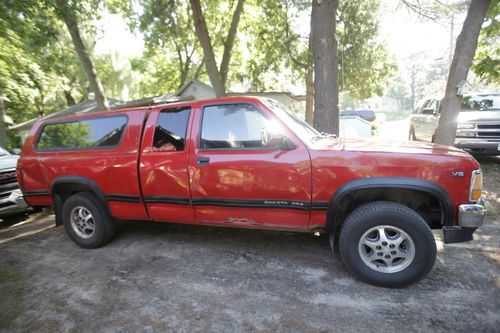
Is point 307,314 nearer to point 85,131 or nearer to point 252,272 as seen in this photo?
point 252,272

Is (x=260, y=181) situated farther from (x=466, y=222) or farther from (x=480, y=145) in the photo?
(x=480, y=145)

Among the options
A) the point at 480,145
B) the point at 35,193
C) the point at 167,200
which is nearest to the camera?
the point at 167,200

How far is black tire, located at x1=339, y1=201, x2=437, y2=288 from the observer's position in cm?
285

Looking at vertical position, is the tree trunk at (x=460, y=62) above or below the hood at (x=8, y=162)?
above

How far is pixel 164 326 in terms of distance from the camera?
2586 millimetres

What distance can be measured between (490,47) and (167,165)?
35.0 feet

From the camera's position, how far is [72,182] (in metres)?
4.07

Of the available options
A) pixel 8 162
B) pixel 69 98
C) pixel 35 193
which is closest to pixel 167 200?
pixel 35 193

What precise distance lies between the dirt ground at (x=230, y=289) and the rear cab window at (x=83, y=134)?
1.43m

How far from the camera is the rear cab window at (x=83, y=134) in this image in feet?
13.0

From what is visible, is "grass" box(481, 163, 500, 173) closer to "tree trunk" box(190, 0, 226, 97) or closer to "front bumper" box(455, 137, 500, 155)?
"front bumper" box(455, 137, 500, 155)

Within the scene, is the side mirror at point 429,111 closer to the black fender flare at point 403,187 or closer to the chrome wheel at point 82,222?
the black fender flare at point 403,187

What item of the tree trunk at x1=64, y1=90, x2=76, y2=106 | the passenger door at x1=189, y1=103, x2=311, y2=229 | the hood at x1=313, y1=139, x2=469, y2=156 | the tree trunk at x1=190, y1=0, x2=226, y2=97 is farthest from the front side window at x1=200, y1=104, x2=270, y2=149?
the tree trunk at x1=64, y1=90, x2=76, y2=106

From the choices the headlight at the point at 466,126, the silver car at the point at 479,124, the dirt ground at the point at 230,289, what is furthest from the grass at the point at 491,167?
the dirt ground at the point at 230,289
